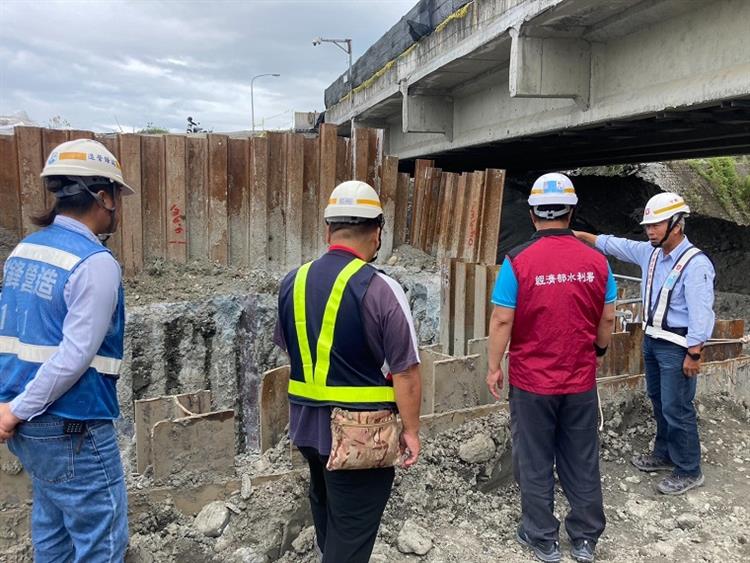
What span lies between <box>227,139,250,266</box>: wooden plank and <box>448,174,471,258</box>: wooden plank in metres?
2.51

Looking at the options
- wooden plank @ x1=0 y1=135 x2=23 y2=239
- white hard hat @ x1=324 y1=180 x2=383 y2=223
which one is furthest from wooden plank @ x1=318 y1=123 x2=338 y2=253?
white hard hat @ x1=324 y1=180 x2=383 y2=223

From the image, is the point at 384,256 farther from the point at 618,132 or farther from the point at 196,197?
the point at 618,132

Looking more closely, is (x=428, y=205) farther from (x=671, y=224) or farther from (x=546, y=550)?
(x=546, y=550)

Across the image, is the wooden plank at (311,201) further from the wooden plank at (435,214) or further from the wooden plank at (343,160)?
the wooden plank at (435,214)

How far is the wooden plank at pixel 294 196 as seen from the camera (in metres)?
7.02

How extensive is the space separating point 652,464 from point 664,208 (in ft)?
6.77

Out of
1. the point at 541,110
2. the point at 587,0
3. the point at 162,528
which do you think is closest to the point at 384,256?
the point at 541,110

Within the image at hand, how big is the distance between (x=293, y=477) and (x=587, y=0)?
530 cm

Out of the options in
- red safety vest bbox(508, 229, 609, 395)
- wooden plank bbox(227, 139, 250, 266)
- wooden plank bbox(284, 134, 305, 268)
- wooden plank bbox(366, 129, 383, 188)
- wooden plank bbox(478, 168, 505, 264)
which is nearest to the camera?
red safety vest bbox(508, 229, 609, 395)

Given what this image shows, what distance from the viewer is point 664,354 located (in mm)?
4410

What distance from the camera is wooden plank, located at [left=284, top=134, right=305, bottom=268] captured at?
7.02 m

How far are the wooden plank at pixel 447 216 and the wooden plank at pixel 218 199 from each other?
263 centimetres

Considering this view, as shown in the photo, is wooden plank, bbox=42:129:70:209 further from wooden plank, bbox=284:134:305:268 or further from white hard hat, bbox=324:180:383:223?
white hard hat, bbox=324:180:383:223

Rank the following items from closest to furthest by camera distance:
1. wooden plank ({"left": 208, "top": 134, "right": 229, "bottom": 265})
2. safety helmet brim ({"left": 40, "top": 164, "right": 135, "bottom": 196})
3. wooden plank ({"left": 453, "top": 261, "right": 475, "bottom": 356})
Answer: safety helmet brim ({"left": 40, "top": 164, "right": 135, "bottom": 196}), wooden plank ({"left": 453, "top": 261, "right": 475, "bottom": 356}), wooden plank ({"left": 208, "top": 134, "right": 229, "bottom": 265})
